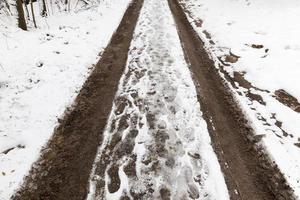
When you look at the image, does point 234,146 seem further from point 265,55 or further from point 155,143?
point 265,55

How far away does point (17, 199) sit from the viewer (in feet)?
13.2

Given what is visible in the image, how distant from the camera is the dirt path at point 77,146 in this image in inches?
→ 165

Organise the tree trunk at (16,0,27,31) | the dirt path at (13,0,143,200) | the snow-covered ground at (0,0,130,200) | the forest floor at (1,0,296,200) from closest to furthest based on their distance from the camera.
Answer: the dirt path at (13,0,143,200) < the forest floor at (1,0,296,200) < the snow-covered ground at (0,0,130,200) < the tree trunk at (16,0,27,31)

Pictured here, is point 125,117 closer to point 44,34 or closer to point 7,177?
point 7,177

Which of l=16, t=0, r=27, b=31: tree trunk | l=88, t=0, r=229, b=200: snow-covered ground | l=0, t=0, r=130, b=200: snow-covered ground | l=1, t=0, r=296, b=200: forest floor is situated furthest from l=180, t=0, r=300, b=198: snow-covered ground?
l=16, t=0, r=27, b=31: tree trunk

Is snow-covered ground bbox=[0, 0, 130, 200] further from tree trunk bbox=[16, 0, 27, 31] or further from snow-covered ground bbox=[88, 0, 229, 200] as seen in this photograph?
snow-covered ground bbox=[88, 0, 229, 200]

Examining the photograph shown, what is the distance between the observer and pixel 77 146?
4.98m

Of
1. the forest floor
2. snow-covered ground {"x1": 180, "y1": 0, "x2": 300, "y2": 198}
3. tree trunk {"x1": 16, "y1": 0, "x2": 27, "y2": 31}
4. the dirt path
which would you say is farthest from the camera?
tree trunk {"x1": 16, "y1": 0, "x2": 27, "y2": 31}

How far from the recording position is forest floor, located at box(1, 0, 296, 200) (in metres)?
4.30

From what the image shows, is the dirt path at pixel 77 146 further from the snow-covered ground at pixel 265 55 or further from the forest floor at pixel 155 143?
the snow-covered ground at pixel 265 55

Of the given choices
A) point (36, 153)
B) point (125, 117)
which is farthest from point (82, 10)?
point (36, 153)

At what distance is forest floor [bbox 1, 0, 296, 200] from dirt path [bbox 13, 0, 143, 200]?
1cm

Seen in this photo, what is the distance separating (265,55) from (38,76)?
602cm

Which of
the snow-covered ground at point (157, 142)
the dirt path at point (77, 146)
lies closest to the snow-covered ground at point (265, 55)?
the snow-covered ground at point (157, 142)
